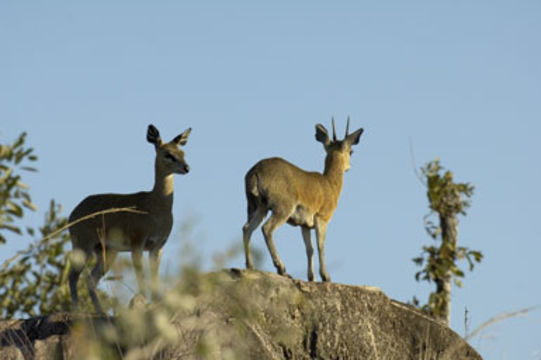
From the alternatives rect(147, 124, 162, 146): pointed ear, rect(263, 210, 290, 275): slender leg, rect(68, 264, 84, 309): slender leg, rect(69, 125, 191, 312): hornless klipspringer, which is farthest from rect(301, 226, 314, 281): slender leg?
rect(68, 264, 84, 309): slender leg

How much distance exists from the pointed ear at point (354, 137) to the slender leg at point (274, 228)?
2.68 metres

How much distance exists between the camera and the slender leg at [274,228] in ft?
41.0

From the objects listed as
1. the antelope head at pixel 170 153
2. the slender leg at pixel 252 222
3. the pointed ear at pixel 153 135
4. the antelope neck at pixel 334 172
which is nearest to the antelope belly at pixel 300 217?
the slender leg at pixel 252 222

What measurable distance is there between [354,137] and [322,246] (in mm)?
2583

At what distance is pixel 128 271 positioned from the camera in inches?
229

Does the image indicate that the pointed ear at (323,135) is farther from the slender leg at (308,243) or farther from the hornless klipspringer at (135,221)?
the hornless klipspringer at (135,221)

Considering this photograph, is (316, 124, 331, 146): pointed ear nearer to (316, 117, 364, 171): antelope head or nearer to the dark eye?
(316, 117, 364, 171): antelope head

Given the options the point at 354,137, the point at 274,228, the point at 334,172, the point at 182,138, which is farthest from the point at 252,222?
the point at 354,137

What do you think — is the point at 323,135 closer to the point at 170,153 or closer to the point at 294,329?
the point at 170,153

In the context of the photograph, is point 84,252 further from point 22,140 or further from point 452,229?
point 452,229

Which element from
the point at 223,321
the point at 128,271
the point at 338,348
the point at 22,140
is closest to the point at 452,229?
the point at 338,348

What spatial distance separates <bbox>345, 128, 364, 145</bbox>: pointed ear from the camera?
15.2 m

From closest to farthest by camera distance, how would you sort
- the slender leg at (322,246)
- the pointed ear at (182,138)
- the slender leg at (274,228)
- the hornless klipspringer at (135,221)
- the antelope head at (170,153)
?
1. the slender leg at (274,228)
2. the hornless klipspringer at (135,221)
3. the slender leg at (322,246)
4. the antelope head at (170,153)
5. the pointed ear at (182,138)

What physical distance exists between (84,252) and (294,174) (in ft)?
10.3
